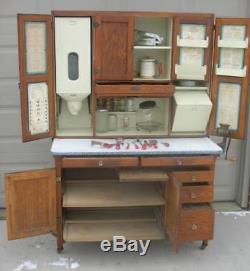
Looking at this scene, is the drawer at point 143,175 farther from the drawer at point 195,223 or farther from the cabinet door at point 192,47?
the cabinet door at point 192,47

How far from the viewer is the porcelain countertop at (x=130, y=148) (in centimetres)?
303

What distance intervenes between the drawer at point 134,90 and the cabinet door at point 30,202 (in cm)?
68

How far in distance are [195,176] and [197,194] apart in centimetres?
13

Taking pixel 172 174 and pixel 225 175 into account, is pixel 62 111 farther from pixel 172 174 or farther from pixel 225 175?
pixel 225 175

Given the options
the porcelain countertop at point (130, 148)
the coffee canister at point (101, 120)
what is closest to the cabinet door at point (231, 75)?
the porcelain countertop at point (130, 148)

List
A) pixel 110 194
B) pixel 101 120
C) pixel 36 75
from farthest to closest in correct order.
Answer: pixel 101 120 < pixel 110 194 < pixel 36 75

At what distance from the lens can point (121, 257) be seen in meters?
3.24

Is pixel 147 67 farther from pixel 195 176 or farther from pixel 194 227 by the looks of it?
pixel 194 227

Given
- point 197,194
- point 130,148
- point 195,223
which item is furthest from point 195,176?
point 130,148

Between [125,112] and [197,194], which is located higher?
[125,112]

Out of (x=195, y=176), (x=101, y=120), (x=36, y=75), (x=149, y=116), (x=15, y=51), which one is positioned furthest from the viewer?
(x=15, y=51)

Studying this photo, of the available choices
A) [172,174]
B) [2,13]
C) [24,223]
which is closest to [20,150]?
[24,223]

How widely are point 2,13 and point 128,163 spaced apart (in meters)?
1.68

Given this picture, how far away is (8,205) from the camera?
3.02 metres
